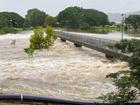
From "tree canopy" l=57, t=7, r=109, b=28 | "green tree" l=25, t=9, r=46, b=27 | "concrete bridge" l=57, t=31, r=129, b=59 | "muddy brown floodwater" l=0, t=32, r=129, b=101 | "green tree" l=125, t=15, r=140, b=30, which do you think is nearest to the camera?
"muddy brown floodwater" l=0, t=32, r=129, b=101

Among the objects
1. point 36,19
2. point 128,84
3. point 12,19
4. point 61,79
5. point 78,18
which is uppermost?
point 128,84

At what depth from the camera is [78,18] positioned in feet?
503

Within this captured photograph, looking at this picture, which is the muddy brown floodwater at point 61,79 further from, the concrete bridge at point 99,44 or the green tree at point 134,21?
the green tree at point 134,21

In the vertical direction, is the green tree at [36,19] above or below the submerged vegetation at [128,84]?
below

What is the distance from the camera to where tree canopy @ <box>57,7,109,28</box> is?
502ft

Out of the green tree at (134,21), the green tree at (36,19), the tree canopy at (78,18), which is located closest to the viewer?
the green tree at (134,21)

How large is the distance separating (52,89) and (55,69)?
1172 cm

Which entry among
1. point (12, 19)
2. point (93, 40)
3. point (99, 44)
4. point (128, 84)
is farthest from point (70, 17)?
point (128, 84)

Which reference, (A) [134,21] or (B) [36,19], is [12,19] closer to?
(B) [36,19]

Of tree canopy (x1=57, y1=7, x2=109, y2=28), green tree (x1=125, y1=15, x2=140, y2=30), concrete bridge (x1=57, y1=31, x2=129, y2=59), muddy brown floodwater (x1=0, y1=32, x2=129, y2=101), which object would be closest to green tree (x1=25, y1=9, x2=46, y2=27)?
tree canopy (x1=57, y1=7, x2=109, y2=28)

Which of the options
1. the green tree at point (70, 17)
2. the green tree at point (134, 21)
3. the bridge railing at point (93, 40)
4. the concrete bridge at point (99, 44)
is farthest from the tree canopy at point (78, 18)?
the concrete bridge at point (99, 44)

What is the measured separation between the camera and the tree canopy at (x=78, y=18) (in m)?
153

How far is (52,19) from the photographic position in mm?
160375

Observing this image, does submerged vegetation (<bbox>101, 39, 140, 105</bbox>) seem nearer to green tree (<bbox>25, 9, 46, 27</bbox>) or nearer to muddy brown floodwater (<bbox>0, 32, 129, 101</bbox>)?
muddy brown floodwater (<bbox>0, 32, 129, 101</bbox>)
